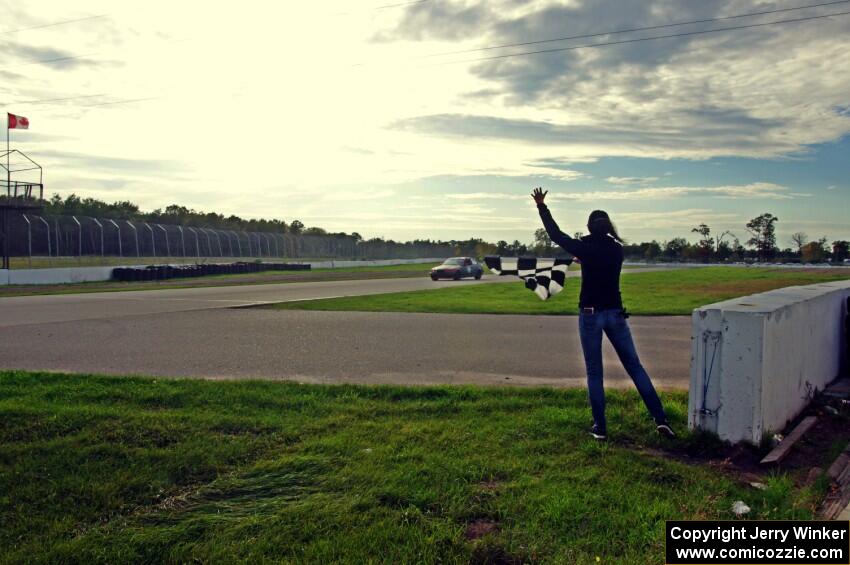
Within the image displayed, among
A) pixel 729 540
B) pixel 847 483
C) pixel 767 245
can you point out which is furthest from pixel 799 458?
pixel 767 245

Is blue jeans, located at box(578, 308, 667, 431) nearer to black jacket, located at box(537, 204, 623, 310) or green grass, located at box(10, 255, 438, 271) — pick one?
black jacket, located at box(537, 204, 623, 310)

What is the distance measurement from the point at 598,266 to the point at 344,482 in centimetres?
273

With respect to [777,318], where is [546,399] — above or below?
below

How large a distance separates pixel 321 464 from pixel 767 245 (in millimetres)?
91001

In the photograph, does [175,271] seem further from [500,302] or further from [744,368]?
[744,368]

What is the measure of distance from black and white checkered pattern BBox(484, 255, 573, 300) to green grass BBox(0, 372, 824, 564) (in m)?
2.08

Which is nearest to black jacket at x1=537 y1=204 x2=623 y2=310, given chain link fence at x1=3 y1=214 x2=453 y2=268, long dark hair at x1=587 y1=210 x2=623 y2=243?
long dark hair at x1=587 y1=210 x2=623 y2=243

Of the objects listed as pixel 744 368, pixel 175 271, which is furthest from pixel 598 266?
pixel 175 271

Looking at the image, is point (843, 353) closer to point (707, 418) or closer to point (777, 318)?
point (777, 318)

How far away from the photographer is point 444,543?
11.5 feet

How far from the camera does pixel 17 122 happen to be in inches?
1361

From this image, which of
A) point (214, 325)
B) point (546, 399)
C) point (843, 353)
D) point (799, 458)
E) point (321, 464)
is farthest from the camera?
point (214, 325)

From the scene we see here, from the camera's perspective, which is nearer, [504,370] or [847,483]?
[847,483]

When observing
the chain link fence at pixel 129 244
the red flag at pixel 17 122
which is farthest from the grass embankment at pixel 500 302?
→ the red flag at pixel 17 122
